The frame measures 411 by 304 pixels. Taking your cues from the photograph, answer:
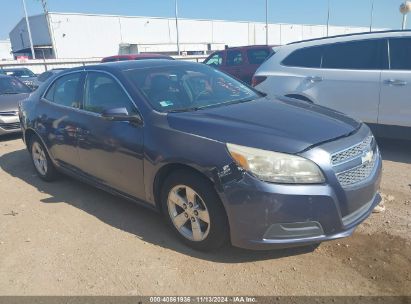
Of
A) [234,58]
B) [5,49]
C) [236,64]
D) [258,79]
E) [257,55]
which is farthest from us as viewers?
[5,49]

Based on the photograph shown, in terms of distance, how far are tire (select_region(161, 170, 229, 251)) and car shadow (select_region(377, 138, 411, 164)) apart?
357 cm

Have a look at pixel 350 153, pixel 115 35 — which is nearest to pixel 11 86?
pixel 350 153

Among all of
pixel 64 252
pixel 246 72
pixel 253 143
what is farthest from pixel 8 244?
pixel 246 72

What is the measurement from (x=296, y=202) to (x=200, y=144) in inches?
34.0

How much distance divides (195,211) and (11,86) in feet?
27.8

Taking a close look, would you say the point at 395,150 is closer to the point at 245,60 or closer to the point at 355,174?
the point at 355,174

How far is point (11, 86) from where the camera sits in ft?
32.6

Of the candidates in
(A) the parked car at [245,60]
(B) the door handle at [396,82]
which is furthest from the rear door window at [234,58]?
(B) the door handle at [396,82]

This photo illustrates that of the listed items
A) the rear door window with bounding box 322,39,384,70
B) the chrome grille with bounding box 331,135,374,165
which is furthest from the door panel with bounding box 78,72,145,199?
the rear door window with bounding box 322,39,384,70

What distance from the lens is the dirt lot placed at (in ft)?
9.68

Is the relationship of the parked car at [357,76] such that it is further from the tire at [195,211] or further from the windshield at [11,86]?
the windshield at [11,86]

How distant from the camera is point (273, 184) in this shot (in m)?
2.82

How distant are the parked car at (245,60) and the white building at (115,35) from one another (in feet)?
138

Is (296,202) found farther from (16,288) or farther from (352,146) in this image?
(16,288)
